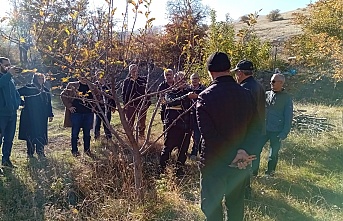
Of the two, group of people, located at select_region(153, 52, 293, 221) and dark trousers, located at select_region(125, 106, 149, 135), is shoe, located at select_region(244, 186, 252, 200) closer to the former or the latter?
group of people, located at select_region(153, 52, 293, 221)

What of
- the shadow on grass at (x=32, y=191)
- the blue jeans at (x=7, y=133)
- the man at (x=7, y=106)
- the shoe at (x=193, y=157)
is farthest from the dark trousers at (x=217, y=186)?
the blue jeans at (x=7, y=133)

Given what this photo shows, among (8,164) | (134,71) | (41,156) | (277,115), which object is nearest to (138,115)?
(134,71)

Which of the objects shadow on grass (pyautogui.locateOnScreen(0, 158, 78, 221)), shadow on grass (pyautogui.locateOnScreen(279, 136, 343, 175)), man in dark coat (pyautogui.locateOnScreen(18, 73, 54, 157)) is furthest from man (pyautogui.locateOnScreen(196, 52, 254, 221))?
man in dark coat (pyautogui.locateOnScreen(18, 73, 54, 157))

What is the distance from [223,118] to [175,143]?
261 cm

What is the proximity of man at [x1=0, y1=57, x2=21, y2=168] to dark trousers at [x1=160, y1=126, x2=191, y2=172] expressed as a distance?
235 centimetres

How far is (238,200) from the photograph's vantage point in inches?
118

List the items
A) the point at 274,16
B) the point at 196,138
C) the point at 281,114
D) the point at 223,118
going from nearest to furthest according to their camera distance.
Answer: the point at 223,118 < the point at 281,114 < the point at 196,138 < the point at 274,16

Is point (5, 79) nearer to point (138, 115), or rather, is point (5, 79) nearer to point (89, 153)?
point (89, 153)

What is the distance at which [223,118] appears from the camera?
8.94ft

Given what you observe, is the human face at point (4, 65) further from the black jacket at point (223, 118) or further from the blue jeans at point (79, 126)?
the black jacket at point (223, 118)

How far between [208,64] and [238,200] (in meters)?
1.25

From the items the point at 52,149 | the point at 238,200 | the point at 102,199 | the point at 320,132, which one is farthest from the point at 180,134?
the point at 320,132

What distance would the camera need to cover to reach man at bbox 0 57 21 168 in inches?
193

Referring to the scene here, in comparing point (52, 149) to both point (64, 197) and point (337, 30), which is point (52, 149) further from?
point (337, 30)
